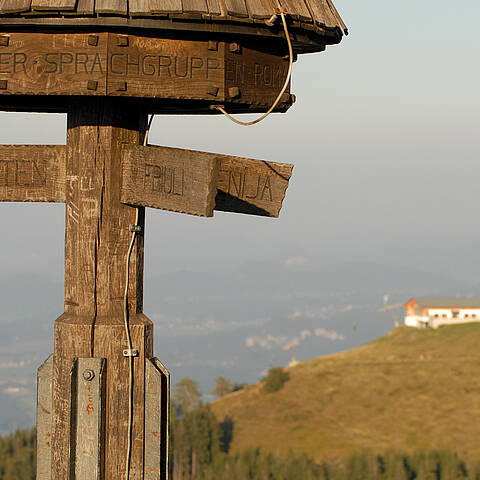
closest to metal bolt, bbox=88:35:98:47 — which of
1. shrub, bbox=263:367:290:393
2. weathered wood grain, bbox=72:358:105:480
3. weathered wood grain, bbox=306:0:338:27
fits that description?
weathered wood grain, bbox=306:0:338:27

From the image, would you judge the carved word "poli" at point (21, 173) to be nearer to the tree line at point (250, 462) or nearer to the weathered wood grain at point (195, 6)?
the weathered wood grain at point (195, 6)

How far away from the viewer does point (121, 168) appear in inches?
176

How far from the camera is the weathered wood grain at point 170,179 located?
403cm

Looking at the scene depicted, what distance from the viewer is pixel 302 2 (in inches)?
174

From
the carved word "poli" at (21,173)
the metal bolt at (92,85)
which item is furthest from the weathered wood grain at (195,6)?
the carved word "poli" at (21,173)

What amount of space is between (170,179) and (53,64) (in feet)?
2.59

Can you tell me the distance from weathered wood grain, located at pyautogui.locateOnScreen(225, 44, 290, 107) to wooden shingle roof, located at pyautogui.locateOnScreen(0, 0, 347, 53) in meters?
0.18

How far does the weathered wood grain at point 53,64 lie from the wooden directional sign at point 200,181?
1.57 ft

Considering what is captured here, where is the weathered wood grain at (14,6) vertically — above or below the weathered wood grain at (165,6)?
above

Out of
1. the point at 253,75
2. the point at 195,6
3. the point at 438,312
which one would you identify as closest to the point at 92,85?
the point at 195,6

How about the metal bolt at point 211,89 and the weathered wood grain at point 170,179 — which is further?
the metal bolt at point 211,89

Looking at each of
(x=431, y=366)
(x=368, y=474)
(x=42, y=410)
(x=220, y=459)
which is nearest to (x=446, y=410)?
(x=431, y=366)

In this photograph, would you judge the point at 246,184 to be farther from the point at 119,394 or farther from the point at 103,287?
the point at 119,394

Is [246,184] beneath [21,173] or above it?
beneath
